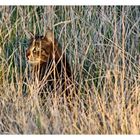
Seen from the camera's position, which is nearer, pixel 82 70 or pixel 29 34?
pixel 82 70

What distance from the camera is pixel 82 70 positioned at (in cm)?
507

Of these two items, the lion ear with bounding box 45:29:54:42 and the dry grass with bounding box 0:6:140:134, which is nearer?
the dry grass with bounding box 0:6:140:134

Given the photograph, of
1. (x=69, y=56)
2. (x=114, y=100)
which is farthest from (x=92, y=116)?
(x=69, y=56)

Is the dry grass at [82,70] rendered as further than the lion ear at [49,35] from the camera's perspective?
No

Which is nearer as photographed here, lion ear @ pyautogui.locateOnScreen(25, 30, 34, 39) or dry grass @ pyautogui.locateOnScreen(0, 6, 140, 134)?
dry grass @ pyautogui.locateOnScreen(0, 6, 140, 134)

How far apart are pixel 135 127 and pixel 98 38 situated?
0.73 meters

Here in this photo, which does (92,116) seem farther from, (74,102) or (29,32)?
(29,32)

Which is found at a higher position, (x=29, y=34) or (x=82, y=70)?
(x=29, y=34)

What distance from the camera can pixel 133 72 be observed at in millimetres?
4980

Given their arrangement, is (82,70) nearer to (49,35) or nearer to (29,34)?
(49,35)

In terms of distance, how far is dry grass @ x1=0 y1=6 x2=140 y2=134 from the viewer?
4.73 m

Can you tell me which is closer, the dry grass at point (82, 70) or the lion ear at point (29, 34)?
the dry grass at point (82, 70)

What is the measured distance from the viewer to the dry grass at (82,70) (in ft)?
15.5

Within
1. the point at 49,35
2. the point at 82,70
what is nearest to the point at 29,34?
the point at 49,35
